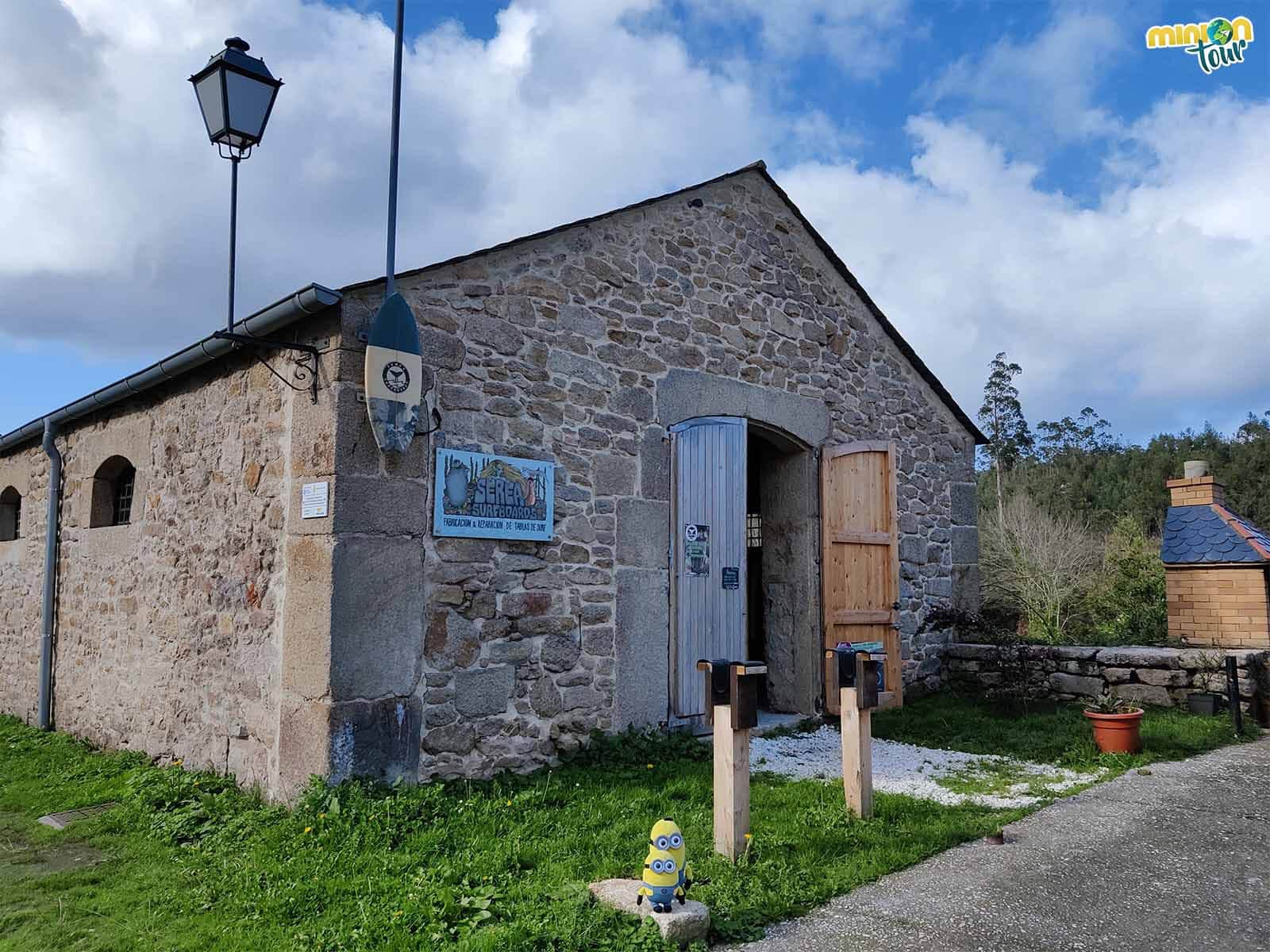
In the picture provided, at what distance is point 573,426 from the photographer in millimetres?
5941

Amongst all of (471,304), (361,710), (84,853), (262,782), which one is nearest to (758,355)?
(471,304)

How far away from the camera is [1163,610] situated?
1168 cm

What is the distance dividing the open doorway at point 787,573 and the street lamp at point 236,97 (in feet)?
13.9

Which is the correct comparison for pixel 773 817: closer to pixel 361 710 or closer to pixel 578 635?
pixel 578 635

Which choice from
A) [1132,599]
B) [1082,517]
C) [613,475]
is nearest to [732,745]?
[613,475]

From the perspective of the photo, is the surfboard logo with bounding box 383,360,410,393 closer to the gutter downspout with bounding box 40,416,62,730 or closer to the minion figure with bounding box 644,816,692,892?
the minion figure with bounding box 644,816,692,892

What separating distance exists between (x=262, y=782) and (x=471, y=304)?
3140mm

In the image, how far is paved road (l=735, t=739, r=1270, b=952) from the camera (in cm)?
325

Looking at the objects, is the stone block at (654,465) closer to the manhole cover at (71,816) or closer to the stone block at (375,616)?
the stone block at (375,616)

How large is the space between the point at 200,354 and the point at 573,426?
8.36 feet

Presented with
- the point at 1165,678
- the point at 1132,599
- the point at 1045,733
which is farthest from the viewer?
the point at 1132,599

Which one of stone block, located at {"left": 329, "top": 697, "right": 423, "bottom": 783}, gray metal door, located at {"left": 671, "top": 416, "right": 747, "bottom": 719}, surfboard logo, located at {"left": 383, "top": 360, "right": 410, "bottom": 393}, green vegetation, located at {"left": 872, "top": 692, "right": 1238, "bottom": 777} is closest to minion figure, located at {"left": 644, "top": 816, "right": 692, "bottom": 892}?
stone block, located at {"left": 329, "top": 697, "right": 423, "bottom": 783}

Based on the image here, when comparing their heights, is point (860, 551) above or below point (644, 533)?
below

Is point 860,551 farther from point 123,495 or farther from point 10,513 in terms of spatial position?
point 10,513
